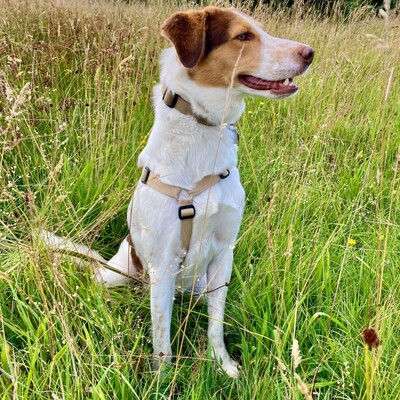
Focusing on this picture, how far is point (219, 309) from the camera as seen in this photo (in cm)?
218

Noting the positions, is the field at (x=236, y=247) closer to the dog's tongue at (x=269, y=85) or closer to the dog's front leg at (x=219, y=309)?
the dog's front leg at (x=219, y=309)

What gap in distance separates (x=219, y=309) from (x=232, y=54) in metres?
1.18

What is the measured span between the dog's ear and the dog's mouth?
0.25 m

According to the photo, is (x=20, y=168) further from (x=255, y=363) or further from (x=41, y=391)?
(x=255, y=363)

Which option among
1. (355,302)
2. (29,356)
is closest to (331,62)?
(355,302)

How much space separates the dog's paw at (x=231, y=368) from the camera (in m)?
1.94

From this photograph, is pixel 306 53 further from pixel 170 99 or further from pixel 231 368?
pixel 231 368

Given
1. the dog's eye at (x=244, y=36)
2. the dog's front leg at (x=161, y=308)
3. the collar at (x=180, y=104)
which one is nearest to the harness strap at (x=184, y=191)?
the dog's front leg at (x=161, y=308)

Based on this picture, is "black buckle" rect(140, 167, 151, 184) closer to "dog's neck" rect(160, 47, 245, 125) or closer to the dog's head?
"dog's neck" rect(160, 47, 245, 125)

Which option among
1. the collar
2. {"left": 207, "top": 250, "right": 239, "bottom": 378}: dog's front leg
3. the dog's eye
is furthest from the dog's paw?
the dog's eye

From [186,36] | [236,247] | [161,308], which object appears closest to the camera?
[186,36]

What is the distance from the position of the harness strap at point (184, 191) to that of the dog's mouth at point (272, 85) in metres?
0.43

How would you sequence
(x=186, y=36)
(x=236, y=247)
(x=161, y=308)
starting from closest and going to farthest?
(x=186, y=36) < (x=161, y=308) < (x=236, y=247)

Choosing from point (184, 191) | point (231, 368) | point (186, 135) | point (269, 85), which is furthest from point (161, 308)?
point (269, 85)
